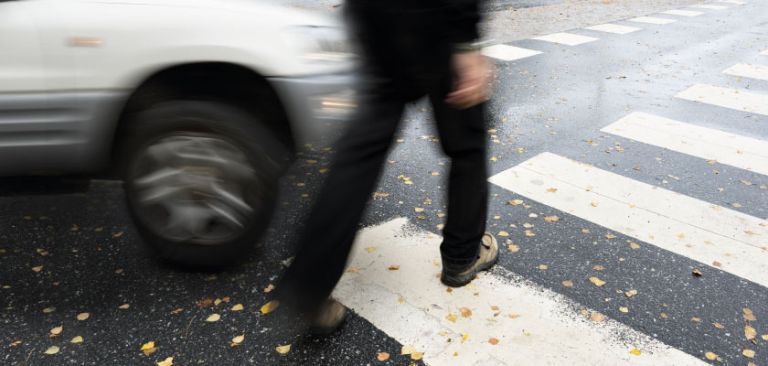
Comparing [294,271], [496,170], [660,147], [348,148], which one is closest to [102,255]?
[294,271]

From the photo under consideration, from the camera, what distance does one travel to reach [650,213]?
420cm

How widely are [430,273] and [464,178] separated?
0.76 m

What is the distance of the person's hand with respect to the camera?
7.79 feet

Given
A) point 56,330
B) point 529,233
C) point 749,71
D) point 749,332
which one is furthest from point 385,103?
point 749,71

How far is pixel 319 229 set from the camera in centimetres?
248

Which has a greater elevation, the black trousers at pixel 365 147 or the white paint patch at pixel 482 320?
the black trousers at pixel 365 147

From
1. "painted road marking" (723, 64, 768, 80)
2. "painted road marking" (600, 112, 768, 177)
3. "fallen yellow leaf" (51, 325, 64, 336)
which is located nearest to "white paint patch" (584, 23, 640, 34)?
"painted road marking" (723, 64, 768, 80)

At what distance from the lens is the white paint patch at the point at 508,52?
8836mm

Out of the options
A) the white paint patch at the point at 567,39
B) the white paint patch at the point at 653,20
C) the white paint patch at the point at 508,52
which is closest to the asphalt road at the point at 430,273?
the white paint patch at the point at 508,52

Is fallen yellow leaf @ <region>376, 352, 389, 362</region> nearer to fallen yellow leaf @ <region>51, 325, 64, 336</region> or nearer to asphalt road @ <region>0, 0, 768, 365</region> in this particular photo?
asphalt road @ <region>0, 0, 768, 365</region>

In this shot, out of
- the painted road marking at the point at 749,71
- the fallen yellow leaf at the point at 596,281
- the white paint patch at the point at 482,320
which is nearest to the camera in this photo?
the white paint patch at the point at 482,320

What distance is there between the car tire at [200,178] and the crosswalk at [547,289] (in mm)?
659

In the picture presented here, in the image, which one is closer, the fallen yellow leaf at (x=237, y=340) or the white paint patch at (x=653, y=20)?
the fallen yellow leaf at (x=237, y=340)

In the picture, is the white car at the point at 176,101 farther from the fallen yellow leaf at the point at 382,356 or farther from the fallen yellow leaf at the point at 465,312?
the fallen yellow leaf at the point at 465,312
